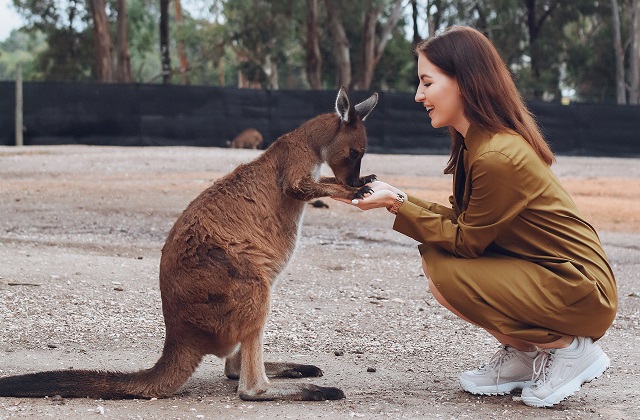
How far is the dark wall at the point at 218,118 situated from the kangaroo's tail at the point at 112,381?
18.3 m

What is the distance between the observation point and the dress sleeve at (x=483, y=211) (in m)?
4.07

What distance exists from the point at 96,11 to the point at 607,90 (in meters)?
23.5

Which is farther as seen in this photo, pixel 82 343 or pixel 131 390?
pixel 82 343

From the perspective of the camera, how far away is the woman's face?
4.29 meters

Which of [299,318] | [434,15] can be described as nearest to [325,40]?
[434,15]

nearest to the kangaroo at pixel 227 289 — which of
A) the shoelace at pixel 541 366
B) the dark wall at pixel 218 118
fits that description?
the shoelace at pixel 541 366

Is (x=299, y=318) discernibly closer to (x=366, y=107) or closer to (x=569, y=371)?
(x=366, y=107)

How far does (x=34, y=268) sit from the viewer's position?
7.10 meters

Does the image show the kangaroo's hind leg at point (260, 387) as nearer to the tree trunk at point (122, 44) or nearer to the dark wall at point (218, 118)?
the dark wall at point (218, 118)

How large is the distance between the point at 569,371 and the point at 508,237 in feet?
2.07

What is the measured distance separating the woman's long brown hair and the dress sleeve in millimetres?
215

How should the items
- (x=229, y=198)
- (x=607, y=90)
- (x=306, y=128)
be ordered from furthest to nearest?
(x=607, y=90)
(x=306, y=128)
(x=229, y=198)

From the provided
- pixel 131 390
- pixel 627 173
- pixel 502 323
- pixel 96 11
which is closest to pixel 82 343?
pixel 131 390

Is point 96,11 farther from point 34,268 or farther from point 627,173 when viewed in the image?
point 34,268
